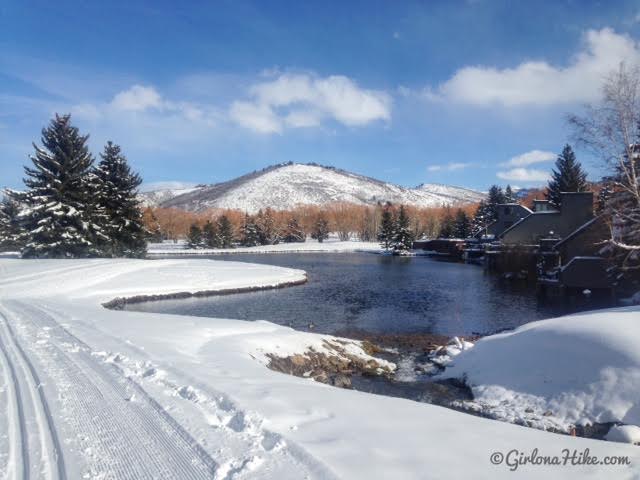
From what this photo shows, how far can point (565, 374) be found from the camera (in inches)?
352

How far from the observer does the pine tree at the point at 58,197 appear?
97.0 ft

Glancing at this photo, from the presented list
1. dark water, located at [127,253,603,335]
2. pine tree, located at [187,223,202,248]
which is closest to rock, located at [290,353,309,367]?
dark water, located at [127,253,603,335]

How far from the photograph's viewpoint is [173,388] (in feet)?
20.1

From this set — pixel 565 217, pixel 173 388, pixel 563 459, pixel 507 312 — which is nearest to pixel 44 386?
pixel 173 388

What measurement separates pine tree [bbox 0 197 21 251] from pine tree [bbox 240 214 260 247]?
161 feet

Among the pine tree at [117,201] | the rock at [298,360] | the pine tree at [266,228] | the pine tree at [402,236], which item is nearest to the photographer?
the rock at [298,360]

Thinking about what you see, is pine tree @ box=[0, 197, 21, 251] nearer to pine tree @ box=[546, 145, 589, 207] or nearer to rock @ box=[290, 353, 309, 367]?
rock @ box=[290, 353, 309, 367]

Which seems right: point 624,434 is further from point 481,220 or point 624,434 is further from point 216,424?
point 481,220

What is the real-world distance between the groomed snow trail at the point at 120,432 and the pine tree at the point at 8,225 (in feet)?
175

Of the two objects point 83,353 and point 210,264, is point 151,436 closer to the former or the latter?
point 83,353

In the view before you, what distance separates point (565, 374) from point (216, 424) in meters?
8.03

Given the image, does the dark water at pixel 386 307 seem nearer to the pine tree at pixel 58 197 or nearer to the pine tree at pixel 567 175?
the pine tree at pixel 58 197

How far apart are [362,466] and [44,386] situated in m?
5.13

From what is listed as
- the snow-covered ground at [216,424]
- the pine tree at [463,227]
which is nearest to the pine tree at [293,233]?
the pine tree at [463,227]
